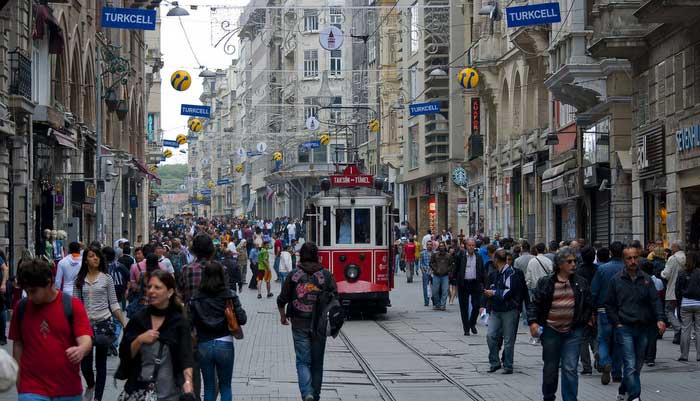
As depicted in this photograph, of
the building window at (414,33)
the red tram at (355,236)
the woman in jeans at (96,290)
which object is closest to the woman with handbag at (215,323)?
the woman in jeans at (96,290)

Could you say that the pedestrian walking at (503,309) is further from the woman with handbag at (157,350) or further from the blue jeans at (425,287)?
the blue jeans at (425,287)

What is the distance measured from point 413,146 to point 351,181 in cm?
3649

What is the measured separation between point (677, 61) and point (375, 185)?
6.56m

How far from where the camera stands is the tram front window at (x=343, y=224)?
2531 cm

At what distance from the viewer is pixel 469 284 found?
2247 cm

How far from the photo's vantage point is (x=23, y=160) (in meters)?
29.3

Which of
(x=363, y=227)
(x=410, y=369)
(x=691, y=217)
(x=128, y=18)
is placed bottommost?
(x=410, y=369)

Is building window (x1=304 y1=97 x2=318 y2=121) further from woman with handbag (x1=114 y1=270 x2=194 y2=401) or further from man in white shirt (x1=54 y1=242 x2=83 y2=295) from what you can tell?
woman with handbag (x1=114 y1=270 x2=194 y2=401)

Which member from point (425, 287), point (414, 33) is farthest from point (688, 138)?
point (414, 33)

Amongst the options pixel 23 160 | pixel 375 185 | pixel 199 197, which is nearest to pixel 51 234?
pixel 23 160

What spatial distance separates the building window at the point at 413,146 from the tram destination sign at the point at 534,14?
3720 centimetres

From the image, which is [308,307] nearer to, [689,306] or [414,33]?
[689,306]

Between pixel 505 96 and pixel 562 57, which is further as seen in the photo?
pixel 505 96

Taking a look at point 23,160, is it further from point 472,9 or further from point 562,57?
point 472,9
